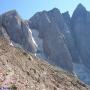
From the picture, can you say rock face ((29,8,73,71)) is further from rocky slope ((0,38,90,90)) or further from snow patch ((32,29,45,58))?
rocky slope ((0,38,90,90))

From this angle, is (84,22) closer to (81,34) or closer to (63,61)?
(81,34)

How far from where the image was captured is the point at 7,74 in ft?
56.4

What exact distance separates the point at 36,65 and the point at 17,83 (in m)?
4.68

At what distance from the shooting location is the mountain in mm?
122562

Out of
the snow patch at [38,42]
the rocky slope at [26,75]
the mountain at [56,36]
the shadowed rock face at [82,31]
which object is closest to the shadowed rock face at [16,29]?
the mountain at [56,36]

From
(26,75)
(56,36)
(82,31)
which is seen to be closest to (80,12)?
(82,31)

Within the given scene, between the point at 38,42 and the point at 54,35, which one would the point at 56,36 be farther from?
the point at 38,42

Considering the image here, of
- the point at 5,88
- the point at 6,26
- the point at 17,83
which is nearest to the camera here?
the point at 5,88

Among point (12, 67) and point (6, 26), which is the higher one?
point (6, 26)

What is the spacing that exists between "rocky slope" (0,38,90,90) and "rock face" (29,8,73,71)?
99.0 meters

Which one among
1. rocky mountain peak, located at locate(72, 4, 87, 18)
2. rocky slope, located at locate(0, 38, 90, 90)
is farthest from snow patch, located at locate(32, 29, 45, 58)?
rocky slope, located at locate(0, 38, 90, 90)

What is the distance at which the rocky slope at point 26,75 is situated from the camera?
16.9 meters

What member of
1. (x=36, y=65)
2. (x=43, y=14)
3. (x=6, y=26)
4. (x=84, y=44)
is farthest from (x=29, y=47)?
(x=36, y=65)

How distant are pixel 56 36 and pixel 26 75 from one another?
11503 centimetres
